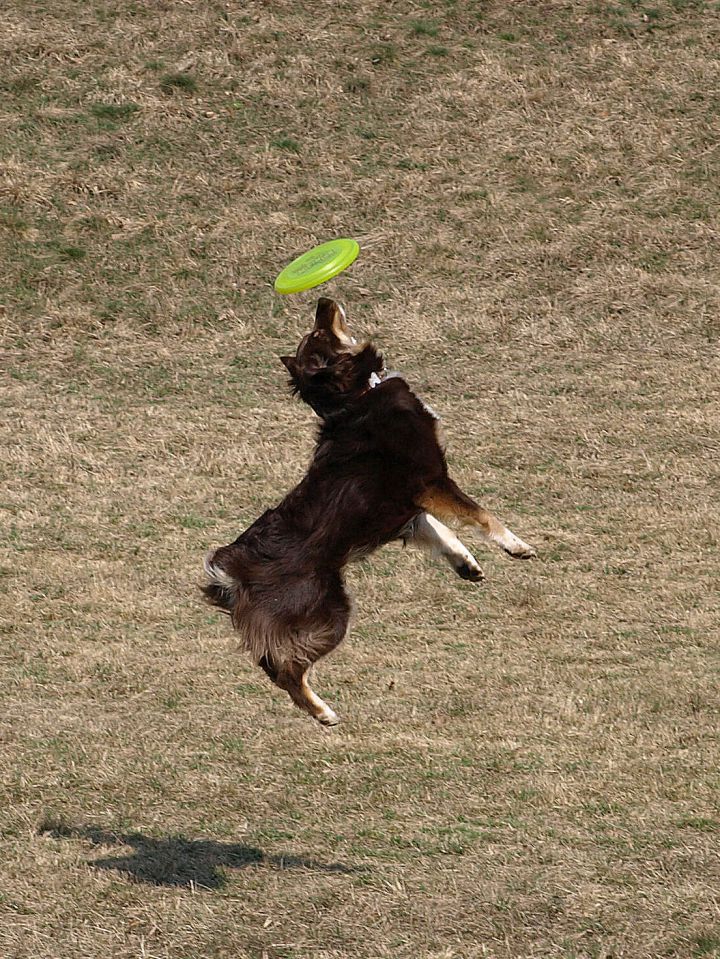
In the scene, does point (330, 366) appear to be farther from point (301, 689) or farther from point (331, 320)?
point (301, 689)

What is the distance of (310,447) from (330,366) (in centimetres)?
746

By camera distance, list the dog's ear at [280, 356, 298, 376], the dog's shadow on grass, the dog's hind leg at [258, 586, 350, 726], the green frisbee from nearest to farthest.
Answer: the dog's hind leg at [258, 586, 350, 726]
the dog's shadow on grass
the dog's ear at [280, 356, 298, 376]
the green frisbee

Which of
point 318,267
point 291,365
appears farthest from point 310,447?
point 291,365

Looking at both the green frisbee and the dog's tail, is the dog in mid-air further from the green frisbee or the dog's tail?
the green frisbee

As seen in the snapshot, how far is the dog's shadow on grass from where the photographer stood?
6.31 metres

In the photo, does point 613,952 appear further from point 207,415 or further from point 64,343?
point 64,343

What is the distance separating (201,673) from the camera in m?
9.23

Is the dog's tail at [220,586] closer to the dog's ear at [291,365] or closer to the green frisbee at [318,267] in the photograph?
the dog's ear at [291,365]

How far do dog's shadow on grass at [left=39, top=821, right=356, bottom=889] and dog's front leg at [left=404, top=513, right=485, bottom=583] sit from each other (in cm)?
148

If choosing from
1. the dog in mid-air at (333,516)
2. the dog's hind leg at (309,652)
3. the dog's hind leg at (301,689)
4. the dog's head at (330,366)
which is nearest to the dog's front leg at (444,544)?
the dog in mid-air at (333,516)

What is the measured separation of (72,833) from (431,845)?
69.5 inches

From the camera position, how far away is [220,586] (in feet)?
21.0

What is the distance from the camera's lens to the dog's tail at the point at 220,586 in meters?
6.35

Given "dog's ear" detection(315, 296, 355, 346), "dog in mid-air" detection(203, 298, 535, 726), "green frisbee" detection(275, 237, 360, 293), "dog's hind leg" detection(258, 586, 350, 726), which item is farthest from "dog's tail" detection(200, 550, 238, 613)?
"green frisbee" detection(275, 237, 360, 293)
